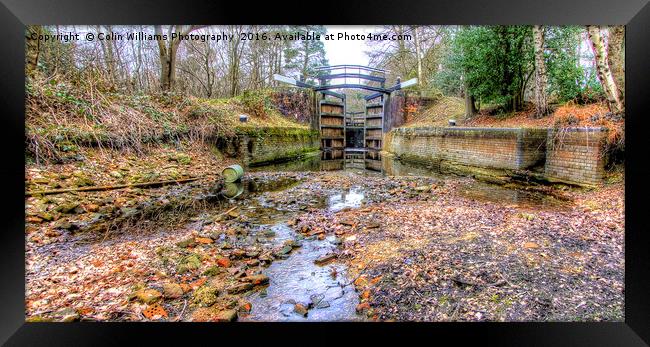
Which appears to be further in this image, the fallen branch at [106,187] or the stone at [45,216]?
the fallen branch at [106,187]

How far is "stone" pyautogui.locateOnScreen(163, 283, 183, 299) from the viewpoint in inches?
67.4

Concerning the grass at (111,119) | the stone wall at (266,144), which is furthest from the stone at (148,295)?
the stone wall at (266,144)

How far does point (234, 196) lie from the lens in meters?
4.11

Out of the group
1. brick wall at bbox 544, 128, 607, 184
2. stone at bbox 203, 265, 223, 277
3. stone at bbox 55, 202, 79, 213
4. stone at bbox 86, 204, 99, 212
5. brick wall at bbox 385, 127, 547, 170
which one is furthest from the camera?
brick wall at bbox 385, 127, 547, 170

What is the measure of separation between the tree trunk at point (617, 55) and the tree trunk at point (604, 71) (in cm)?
5

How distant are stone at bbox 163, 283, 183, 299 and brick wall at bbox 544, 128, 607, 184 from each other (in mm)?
4037

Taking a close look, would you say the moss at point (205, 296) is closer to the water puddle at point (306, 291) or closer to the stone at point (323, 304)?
the water puddle at point (306, 291)

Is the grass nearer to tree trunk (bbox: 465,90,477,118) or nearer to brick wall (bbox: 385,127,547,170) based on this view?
brick wall (bbox: 385,127,547,170)

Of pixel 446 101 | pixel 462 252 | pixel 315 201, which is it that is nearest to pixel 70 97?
pixel 315 201

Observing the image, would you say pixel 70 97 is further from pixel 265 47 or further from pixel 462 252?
pixel 462 252

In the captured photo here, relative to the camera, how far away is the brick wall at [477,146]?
4316 mm

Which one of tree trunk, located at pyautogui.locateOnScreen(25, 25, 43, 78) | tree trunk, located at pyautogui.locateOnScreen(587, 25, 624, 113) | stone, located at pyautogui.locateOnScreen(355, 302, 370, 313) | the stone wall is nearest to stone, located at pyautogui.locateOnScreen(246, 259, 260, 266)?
stone, located at pyautogui.locateOnScreen(355, 302, 370, 313)
